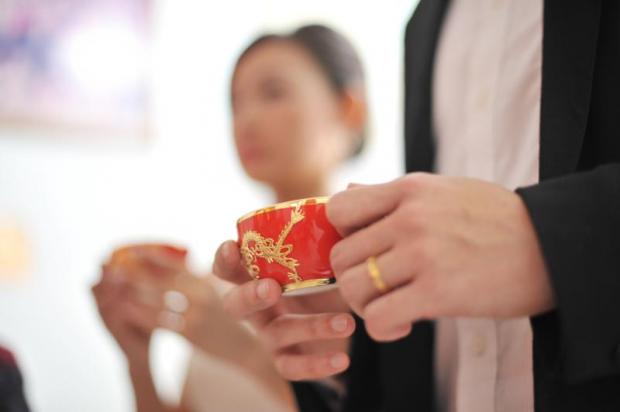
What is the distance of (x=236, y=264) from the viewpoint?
1.80 ft

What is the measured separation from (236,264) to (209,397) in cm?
52

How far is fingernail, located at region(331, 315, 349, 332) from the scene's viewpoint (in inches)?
20.3

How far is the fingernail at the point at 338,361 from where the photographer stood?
554 mm

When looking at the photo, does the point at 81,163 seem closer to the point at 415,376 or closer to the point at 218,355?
the point at 218,355

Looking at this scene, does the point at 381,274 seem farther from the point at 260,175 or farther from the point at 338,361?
the point at 260,175

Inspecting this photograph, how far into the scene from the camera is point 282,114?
3.26 feet


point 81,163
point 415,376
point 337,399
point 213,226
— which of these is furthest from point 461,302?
point 213,226

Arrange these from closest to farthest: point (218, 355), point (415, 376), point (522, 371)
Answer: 1. point (522, 371)
2. point (415, 376)
3. point (218, 355)

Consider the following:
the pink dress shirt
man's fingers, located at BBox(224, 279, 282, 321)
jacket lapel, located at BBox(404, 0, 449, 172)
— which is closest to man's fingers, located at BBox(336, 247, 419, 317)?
man's fingers, located at BBox(224, 279, 282, 321)

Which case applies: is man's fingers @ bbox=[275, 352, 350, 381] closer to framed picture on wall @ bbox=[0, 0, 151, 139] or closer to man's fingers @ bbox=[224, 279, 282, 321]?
man's fingers @ bbox=[224, 279, 282, 321]

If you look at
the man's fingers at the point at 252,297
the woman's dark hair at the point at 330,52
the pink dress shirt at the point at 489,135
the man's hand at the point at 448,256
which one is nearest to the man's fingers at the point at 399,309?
the man's hand at the point at 448,256

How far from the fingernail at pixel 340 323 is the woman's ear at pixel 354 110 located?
69 centimetres

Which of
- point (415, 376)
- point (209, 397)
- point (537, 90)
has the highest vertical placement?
point (537, 90)

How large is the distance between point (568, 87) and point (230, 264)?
356 millimetres
